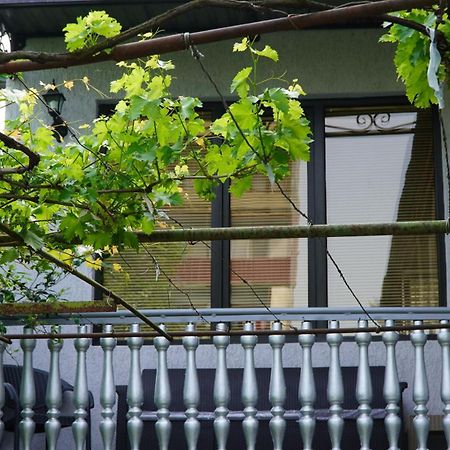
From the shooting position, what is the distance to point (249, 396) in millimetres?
5023

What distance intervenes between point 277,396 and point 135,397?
2.24 feet

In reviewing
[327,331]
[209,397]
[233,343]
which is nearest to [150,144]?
[327,331]

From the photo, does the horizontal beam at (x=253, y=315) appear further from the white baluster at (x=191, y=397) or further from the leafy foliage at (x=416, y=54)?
the leafy foliage at (x=416, y=54)

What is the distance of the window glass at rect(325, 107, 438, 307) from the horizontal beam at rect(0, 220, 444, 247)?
3.13 metres

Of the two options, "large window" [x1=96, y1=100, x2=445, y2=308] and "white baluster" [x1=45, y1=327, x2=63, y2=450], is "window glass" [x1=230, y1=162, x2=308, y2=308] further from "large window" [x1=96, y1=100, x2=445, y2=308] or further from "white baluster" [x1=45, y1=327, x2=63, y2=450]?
"white baluster" [x1=45, y1=327, x2=63, y2=450]

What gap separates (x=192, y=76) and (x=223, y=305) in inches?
67.2

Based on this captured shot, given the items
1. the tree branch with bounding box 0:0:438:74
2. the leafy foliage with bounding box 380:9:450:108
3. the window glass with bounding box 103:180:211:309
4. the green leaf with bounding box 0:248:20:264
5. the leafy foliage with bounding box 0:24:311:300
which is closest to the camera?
the tree branch with bounding box 0:0:438:74

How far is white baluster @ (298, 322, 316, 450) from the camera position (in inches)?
194

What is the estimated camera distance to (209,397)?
6.30 meters

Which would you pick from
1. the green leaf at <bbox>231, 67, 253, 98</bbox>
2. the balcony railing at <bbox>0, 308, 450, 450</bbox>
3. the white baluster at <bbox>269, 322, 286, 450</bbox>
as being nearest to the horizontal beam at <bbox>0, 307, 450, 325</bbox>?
the balcony railing at <bbox>0, 308, 450, 450</bbox>

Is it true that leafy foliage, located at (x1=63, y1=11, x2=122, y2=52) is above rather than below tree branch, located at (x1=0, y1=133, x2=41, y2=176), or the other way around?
above

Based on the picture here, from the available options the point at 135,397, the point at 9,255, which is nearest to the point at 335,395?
the point at 135,397

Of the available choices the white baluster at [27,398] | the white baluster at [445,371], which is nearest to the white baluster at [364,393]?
the white baluster at [445,371]

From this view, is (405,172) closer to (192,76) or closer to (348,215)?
(348,215)
